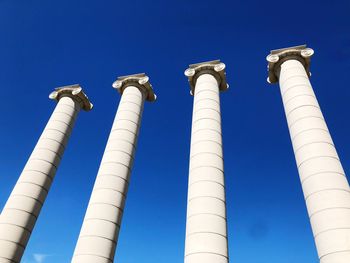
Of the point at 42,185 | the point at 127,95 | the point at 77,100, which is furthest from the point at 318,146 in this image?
the point at 77,100

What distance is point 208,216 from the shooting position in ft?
134

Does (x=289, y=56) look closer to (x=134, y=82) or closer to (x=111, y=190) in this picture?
(x=134, y=82)

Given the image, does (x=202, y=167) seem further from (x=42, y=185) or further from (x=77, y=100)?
(x=77, y=100)

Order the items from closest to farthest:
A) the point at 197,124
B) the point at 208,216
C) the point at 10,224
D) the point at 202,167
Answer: the point at 208,216 < the point at 202,167 < the point at 10,224 < the point at 197,124

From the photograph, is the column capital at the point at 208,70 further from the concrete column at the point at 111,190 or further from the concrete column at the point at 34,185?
the concrete column at the point at 34,185

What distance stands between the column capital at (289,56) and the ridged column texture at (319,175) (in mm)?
8018

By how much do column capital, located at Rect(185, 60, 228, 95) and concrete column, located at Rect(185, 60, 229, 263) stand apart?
2543 millimetres

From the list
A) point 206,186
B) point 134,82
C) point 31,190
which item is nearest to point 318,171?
point 206,186

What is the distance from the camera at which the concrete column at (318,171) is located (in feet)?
114

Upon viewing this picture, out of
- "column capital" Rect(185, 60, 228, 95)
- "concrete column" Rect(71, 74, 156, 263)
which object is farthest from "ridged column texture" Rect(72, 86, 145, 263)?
"column capital" Rect(185, 60, 228, 95)

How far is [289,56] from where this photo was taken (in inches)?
2424

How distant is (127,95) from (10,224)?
32564 mm

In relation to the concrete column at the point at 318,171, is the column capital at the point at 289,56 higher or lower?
higher

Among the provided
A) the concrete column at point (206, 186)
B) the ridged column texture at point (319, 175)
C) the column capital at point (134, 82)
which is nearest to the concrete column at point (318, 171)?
the ridged column texture at point (319, 175)
